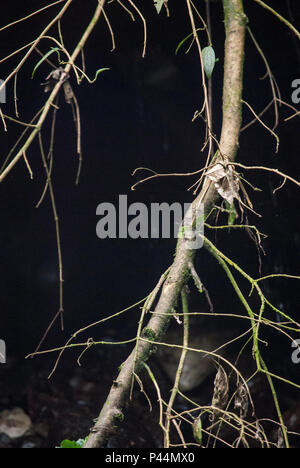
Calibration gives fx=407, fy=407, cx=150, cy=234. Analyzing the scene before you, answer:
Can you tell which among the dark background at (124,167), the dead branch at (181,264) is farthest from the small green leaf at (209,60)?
the dark background at (124,167)

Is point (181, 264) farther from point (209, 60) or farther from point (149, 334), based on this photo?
point (209, 60)

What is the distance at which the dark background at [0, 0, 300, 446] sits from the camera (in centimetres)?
271

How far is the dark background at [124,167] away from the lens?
8.90 ft

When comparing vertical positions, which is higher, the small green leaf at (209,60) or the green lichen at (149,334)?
the small green leaf at (209,60)

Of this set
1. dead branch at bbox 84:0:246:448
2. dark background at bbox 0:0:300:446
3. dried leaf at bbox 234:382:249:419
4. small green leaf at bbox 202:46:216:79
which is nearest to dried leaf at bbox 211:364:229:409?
dried leaf at bbox 234:382:249:419

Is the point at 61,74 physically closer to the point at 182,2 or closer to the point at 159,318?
the point at 159,318

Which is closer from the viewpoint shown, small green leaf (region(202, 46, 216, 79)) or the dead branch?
the dead branch

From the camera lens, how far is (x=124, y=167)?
343 cm

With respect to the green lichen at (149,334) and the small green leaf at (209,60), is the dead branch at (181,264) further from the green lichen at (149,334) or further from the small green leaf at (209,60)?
the small green leaf at (209,60)

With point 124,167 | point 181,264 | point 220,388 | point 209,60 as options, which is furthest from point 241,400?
point 124,167

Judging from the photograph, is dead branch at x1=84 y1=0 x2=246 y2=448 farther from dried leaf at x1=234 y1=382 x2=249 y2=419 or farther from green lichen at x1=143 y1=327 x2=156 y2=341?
dried leaf at x1=234 y1=382 x2=249 y2=419

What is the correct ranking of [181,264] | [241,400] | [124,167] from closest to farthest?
[241,400] → [181,264] → [124,167]

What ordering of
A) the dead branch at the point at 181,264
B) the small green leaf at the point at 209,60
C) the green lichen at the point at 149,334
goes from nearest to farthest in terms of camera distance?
1. the dead branch at the point at 181,264
2. the green lichen at the point at 149,334
3. the small green leaf at the point at 209,60

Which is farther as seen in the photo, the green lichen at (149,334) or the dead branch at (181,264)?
the green lichen at (149,334)
